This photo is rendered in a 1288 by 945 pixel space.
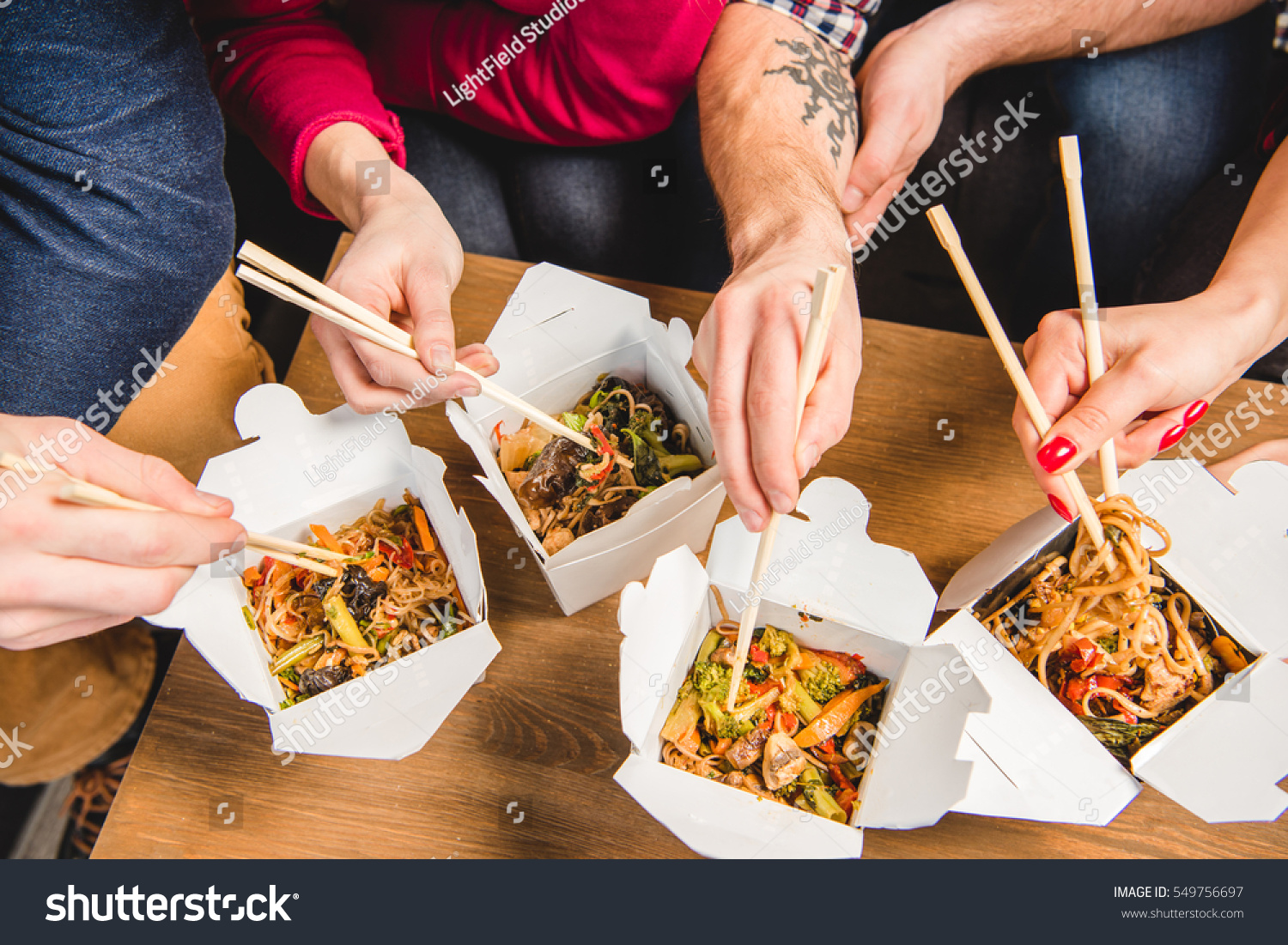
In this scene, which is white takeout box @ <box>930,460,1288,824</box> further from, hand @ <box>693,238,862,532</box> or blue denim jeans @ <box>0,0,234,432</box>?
blue denim jeans @ <box>0,0,234,432</box>

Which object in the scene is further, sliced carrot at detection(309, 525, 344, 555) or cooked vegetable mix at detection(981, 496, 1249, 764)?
sliced carrot at detection(309, 525, 344, 555)

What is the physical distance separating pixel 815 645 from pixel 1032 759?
0.38 metres

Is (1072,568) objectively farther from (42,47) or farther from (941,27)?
(42,47)

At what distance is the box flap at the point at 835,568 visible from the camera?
1.10 metres

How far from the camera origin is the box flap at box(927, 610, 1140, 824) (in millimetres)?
980

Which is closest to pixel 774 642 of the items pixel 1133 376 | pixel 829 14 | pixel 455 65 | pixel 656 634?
pixel 656 634

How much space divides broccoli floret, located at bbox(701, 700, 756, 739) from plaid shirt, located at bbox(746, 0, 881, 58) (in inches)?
63.5

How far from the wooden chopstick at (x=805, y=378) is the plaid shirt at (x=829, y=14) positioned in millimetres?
1019

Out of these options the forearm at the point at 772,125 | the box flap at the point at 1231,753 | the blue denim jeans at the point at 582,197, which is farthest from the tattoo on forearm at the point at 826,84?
the box flap at the point at 1231,753

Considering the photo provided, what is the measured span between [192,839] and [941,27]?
242 cm

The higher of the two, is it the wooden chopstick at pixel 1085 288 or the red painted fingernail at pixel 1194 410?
the wooden chopstick at pixel 1085 288

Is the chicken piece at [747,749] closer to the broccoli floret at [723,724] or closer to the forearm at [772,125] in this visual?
the broccoli floret at [723,724]

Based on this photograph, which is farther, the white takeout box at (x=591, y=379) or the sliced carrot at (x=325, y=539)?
the sliced carrot at (x=325, y=539)

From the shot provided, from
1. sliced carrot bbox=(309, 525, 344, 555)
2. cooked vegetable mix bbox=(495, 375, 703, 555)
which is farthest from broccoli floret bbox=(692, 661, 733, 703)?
sliced carrot bbox=(309, 525, 344, 555)
